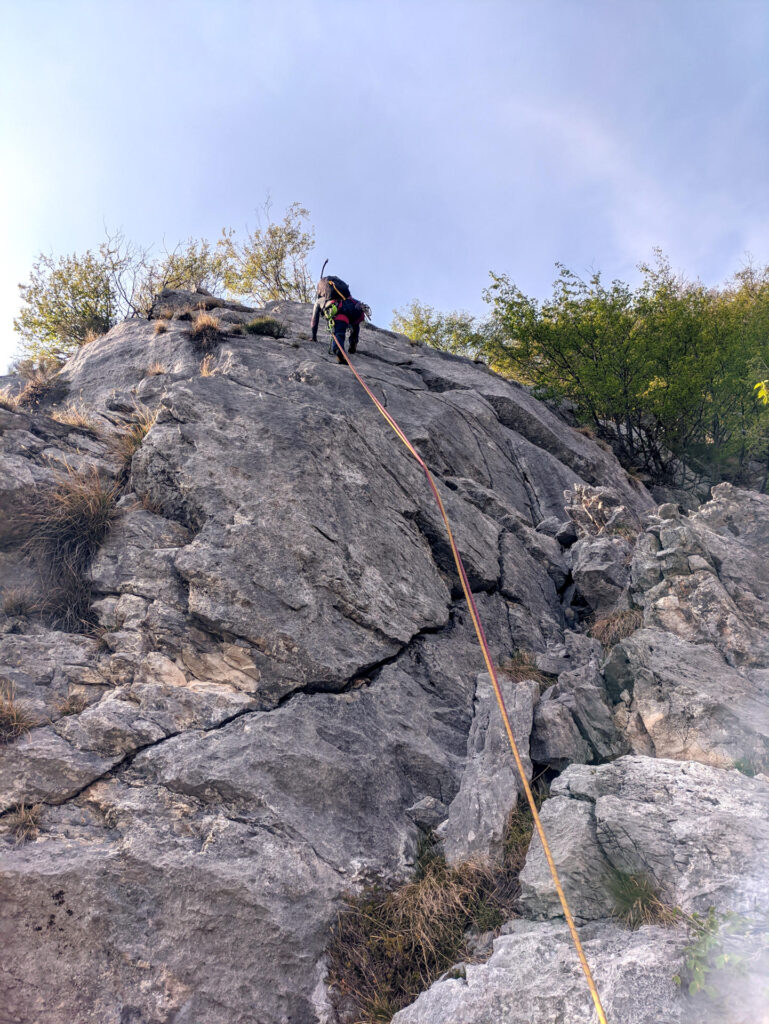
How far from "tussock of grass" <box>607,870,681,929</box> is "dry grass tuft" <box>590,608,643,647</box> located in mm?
3587

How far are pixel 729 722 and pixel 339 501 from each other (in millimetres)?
4968

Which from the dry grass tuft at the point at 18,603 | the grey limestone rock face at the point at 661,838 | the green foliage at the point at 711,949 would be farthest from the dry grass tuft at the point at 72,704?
the green foliage at the point at 711,949

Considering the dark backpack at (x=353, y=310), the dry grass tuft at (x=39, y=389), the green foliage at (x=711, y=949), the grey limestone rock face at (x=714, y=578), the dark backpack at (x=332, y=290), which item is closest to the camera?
the green foliage at (x=711, y=949)

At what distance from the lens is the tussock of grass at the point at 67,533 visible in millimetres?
6255

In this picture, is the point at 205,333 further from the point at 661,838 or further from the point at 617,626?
the point at 661,838

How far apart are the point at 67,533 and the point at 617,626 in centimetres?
694

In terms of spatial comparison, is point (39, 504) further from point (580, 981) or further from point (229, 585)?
point (580, 981)

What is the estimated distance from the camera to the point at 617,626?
7812 millimetres

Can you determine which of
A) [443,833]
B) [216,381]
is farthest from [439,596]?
[216,381]

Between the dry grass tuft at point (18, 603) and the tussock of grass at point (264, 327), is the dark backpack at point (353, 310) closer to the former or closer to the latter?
the tussock of grass at point (264, 327)

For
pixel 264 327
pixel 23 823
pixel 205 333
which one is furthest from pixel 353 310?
pixel 23 823

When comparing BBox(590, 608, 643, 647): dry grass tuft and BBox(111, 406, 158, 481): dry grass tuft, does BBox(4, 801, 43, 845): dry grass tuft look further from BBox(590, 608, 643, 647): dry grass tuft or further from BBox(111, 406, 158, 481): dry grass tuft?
BBox(590, 608, 643, 647): dry grass tuft

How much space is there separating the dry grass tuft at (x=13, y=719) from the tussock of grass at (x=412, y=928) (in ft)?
9.93

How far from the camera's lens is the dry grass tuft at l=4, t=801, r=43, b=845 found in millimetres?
4368
